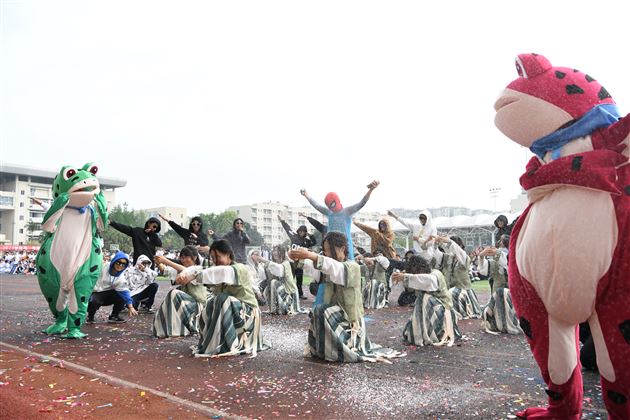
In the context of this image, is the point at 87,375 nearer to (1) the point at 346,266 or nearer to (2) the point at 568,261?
(1) the point at 346,266

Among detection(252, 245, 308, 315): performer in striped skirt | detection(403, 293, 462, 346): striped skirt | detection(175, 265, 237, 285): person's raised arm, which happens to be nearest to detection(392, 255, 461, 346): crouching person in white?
detection(403, 293, 462, 346): striped skirt

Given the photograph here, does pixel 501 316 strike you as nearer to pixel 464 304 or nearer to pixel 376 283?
pixel 464 304

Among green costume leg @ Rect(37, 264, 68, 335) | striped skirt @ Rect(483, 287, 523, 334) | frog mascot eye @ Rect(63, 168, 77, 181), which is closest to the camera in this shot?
green costume leg @ Rect(37, 264, 68, 335)

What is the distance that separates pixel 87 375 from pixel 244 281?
83.5 inches

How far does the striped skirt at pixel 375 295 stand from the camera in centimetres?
1249

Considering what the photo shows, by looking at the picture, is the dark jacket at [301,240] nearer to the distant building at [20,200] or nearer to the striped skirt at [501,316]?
the striped skirt at [501,316]

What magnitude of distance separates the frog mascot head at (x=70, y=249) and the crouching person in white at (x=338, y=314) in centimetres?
379

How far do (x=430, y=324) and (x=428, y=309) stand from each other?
200 millimetres

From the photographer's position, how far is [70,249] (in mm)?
7484

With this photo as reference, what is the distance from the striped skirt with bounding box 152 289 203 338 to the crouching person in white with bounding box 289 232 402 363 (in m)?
2.91

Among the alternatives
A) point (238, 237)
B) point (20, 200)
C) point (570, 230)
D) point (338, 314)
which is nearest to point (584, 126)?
point (570, 230)

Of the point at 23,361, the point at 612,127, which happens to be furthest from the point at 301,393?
the point at 23,361

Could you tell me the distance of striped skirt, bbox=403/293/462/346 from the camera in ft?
22.5

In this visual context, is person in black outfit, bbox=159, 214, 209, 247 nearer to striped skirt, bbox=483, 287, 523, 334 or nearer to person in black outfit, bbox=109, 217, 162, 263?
person in black outfit, bbox=109, 217, 162, 263
